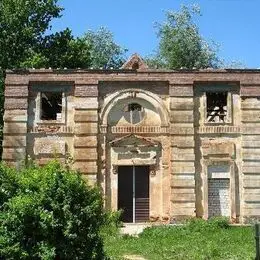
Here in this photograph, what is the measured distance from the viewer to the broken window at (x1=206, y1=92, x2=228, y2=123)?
22.1 meters

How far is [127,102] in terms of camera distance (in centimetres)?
2198

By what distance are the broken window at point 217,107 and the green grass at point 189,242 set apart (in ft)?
14.3

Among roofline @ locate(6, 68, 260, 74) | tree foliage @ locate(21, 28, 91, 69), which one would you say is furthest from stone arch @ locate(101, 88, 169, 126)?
tree foliage @ locate(21, 28, 91, 69)

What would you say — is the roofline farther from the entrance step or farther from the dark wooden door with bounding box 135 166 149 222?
the entrance step

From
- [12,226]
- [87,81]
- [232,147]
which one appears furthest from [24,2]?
[12,226]

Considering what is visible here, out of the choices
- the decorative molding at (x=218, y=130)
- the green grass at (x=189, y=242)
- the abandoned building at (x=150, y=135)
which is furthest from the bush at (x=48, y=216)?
the decorative molding at (x=218, y=130)

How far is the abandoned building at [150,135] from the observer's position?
21250mm

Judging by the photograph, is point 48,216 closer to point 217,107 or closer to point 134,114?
point 134,114

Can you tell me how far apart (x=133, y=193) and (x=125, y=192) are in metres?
0.32

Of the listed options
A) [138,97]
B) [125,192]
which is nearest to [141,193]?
[125,192]

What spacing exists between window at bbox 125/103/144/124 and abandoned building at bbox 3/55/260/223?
0.13ft

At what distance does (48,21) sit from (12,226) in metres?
21.9

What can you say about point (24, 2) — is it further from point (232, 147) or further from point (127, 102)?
point (232, 147)

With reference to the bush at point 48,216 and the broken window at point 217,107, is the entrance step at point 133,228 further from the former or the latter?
the bush at point 48,216
